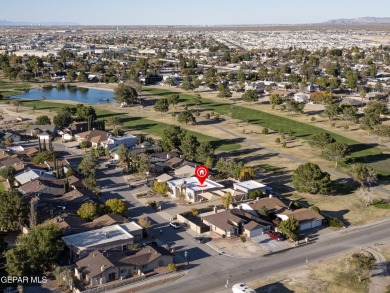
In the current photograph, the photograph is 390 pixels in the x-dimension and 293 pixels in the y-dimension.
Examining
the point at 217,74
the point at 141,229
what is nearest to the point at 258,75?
the point at 217,74

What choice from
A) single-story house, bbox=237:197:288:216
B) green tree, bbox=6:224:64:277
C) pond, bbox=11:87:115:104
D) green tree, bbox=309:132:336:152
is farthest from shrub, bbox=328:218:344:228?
pond, bbox=11:87:115:104

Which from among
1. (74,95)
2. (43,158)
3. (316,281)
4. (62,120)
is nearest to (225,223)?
(316,281)

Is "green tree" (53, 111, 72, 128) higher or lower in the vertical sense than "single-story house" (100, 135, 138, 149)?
higher

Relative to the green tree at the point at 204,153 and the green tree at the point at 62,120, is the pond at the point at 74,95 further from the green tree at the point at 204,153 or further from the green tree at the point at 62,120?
the green tree at the point at 204,153

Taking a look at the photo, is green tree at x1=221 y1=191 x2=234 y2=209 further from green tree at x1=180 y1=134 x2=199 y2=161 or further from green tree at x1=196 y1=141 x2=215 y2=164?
green tree at x1=180 y1=134 x2=199 y2=161

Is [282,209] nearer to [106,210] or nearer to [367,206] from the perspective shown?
[367,206]

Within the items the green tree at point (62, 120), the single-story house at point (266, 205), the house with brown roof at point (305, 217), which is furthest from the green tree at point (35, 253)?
the green tree at point (62, 120)

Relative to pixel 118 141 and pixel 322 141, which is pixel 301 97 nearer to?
pixel 322 141
